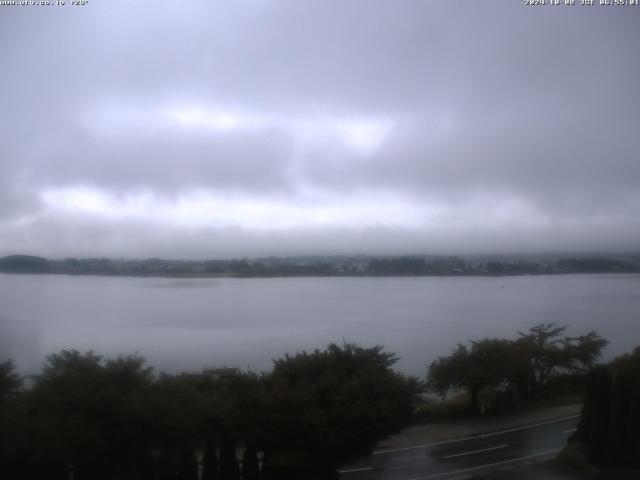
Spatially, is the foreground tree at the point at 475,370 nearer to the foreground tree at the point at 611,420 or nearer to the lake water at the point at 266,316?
the lake water at the point at 266,316

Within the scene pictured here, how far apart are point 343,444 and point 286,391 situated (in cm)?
127

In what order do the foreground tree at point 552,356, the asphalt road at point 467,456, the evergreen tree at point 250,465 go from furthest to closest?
the foreground tree at point 552,356, the asphalt road at point 467,456, the evergreen tree at point 250,465

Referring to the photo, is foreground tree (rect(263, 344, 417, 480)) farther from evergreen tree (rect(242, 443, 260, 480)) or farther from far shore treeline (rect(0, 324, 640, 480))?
evergreen tree (rect(242, 443, 260, 480))

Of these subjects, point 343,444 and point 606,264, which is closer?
point 343,444

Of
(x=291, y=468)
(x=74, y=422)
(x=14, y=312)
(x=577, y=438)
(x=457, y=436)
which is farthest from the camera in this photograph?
(x=14, y=312)

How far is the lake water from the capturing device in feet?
53.6

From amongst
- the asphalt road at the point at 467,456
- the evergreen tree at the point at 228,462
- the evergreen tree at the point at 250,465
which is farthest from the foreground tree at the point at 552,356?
the evergreen tree at the point at 228,462

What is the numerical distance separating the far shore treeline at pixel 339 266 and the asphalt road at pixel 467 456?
9.94 metres

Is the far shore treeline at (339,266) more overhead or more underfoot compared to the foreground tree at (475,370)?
more overhead

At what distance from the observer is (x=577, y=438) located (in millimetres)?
10133

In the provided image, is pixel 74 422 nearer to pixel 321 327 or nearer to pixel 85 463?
pixel 85 463

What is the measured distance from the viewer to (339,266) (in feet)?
114

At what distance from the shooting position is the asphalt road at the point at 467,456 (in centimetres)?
984

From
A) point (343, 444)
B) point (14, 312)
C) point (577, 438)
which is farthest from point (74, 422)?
point (14, 312)
